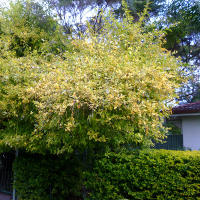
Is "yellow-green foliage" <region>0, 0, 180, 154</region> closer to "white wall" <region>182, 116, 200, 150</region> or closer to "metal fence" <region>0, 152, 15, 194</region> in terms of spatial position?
"metal fence" <region>0, 152, 15, 194</region>

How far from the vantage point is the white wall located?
10.8 meters

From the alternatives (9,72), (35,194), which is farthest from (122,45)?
(35,194)

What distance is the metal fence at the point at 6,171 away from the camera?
7.96 m

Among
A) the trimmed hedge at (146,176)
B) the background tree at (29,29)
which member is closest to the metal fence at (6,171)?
the background tree at (29,29)

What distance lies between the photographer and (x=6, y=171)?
8148mm

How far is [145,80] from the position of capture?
161 inches

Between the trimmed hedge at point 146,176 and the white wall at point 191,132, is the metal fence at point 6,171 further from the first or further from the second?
the white wall at point 191,132

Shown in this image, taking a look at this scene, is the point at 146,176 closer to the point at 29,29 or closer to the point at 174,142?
the point at 29,29

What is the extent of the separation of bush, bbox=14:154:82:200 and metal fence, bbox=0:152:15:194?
55.2 inches

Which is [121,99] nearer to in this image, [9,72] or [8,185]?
[9,72]

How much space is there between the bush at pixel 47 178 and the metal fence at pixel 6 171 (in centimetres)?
140

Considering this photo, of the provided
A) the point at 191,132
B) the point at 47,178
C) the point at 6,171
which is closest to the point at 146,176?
the point at 47,178

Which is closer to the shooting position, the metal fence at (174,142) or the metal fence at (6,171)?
the metal fence at (6,171)

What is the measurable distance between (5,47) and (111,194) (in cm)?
553
